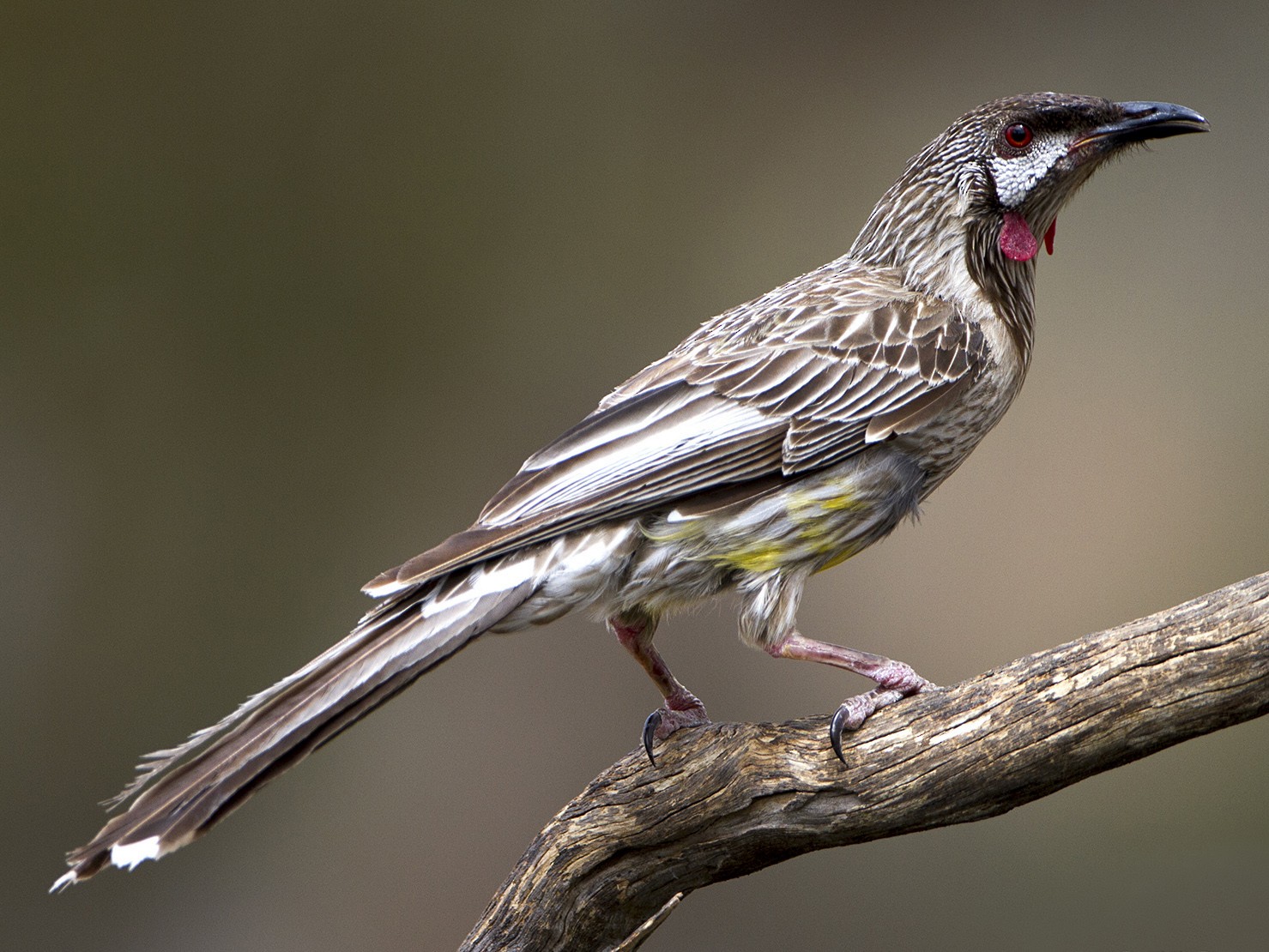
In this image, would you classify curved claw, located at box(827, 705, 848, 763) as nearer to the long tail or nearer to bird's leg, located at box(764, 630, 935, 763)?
bird's leg, located at box(764, 630, 935, 763)

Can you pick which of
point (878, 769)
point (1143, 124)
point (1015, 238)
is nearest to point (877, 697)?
point (878, 769)

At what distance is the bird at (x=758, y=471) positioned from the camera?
248 cm

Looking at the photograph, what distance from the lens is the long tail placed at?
2.33m

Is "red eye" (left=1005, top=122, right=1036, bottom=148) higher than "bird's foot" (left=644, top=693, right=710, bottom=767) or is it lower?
higher

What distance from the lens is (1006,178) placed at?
3.35m

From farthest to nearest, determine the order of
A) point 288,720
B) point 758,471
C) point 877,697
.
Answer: point 758,471, point 877,697, point 288,720

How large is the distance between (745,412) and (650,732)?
789mm

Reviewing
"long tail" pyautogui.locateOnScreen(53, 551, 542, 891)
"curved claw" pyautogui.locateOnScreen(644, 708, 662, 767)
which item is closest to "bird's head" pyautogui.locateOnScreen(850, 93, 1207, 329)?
"curved claw" pyautogui.locateOnScreen(644, 708, 662, 767)

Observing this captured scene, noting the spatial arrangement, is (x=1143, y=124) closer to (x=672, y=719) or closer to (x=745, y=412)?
(x=745, y=412)

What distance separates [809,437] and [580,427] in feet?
1.79

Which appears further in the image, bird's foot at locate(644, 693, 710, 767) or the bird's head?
the bird's head

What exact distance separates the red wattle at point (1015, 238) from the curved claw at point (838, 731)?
1.42 meters

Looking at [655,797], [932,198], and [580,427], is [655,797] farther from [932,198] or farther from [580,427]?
[932,198]

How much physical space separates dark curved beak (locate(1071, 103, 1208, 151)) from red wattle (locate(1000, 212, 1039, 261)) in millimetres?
230
